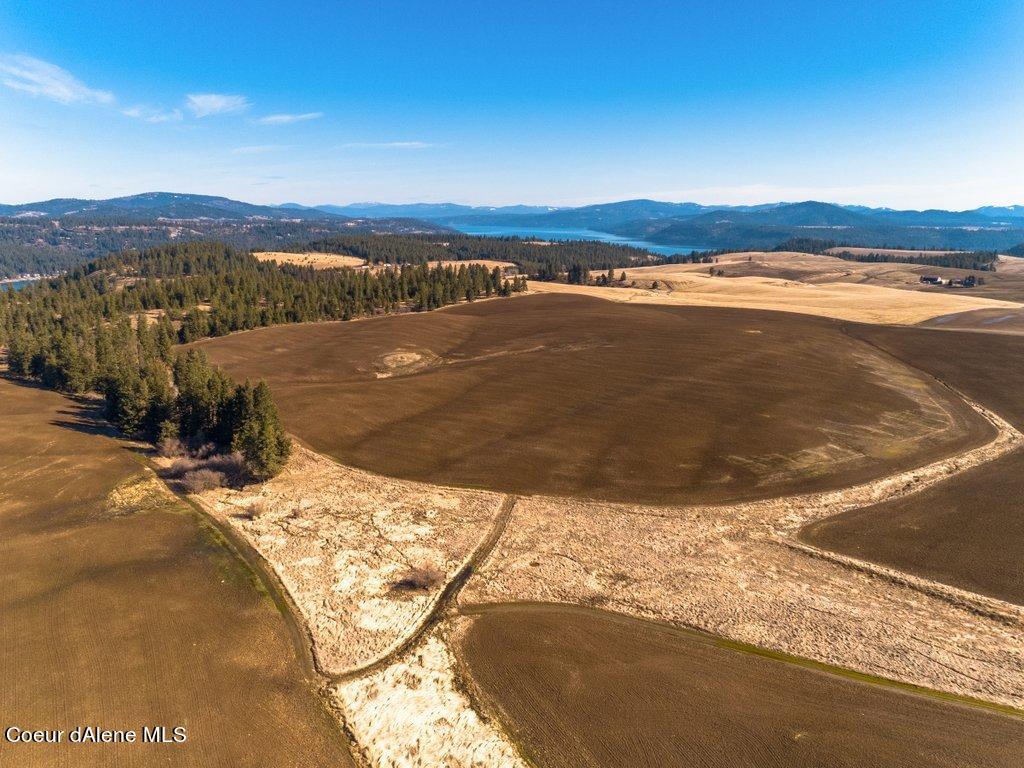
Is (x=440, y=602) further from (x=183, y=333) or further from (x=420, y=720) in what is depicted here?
(x=183, y=333)

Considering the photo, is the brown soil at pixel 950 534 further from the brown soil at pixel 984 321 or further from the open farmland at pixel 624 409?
the brown soil at pixel 984 321

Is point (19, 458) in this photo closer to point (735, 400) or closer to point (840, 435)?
point (735, 400)

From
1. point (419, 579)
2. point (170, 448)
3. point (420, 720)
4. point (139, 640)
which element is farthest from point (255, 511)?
point (420, 720)

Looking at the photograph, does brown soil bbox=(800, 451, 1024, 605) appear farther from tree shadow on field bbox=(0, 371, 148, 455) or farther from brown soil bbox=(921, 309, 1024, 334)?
brown soil bbox=(921, 309, 1024, 334)

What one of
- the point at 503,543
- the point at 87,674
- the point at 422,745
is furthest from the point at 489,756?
the point at 87,674

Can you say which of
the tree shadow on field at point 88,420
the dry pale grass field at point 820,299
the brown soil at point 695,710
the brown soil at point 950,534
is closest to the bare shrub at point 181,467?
the tree shadow on field at point 88,420

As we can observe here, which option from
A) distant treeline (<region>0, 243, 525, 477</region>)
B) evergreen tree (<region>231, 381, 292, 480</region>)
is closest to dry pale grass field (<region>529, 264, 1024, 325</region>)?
distant treeline (<region>0, 243, 525, 477</region>)
